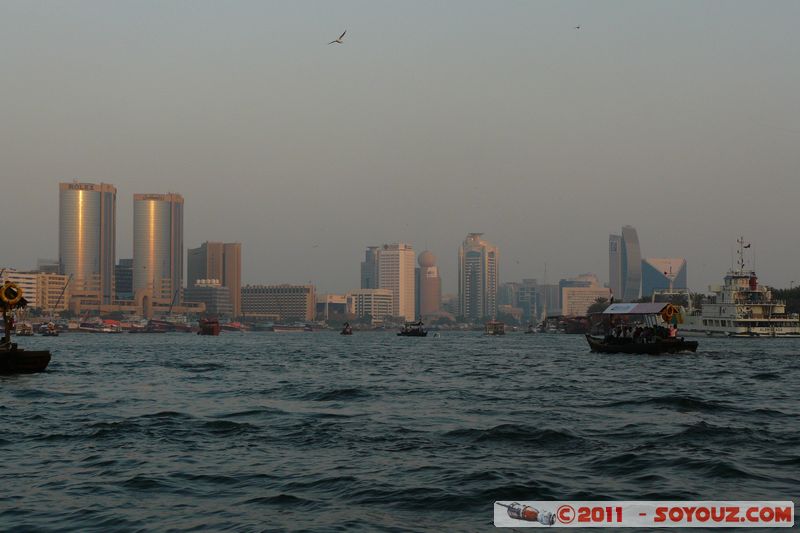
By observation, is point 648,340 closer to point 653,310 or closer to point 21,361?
point 653,310

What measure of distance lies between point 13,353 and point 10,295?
4094 mm

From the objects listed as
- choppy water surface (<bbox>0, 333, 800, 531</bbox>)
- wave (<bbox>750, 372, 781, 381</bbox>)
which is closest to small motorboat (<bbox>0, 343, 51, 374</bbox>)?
choppy water surface (<bbox>0, 333, 800, 531</bbox>)

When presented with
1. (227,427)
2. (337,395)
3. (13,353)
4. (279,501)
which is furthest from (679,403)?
(13,353)

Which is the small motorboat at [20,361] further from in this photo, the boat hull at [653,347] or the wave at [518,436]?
the boat hull at [653,347]

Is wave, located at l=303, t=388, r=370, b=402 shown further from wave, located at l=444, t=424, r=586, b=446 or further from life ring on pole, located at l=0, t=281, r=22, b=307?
life ring on pole, located at l=0, t=281, r=22, b=307

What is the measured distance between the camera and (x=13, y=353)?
6250 centimetres

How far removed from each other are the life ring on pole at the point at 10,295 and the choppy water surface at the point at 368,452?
36.6 feet

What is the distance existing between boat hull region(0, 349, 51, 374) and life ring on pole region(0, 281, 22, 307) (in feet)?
11.5

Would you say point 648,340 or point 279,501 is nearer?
point 279,501

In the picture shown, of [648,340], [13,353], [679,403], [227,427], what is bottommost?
[648,340]

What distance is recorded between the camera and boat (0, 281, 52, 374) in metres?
60.9

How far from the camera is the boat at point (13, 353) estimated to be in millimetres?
60875

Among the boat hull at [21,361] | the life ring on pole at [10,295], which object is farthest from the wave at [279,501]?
the boat hull at [21,361]

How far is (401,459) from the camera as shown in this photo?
26703mm
